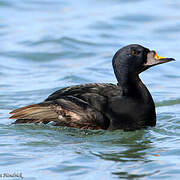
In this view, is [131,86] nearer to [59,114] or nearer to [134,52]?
[134,52]

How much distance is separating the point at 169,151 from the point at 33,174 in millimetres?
1829

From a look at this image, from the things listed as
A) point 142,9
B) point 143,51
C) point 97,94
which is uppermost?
point 142,9

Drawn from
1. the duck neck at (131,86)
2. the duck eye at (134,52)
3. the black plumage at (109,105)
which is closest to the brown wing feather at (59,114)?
the black plumage at (109,105)

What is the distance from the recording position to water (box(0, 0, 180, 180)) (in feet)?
24.5

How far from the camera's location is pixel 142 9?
1777 centimetres

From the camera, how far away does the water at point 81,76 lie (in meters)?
7.46

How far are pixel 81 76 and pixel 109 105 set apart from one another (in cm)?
431

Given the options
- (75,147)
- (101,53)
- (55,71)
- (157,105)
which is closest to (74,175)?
(75,147)

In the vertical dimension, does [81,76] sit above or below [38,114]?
above

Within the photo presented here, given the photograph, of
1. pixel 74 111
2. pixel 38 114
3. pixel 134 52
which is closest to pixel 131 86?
pixel 134 52

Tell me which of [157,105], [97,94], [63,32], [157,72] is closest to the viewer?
[97,94]

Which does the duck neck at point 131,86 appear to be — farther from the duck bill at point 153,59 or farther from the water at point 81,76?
the water at point 81,76

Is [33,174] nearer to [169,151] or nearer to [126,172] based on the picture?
[126,172]

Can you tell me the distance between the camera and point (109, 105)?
338 inches
